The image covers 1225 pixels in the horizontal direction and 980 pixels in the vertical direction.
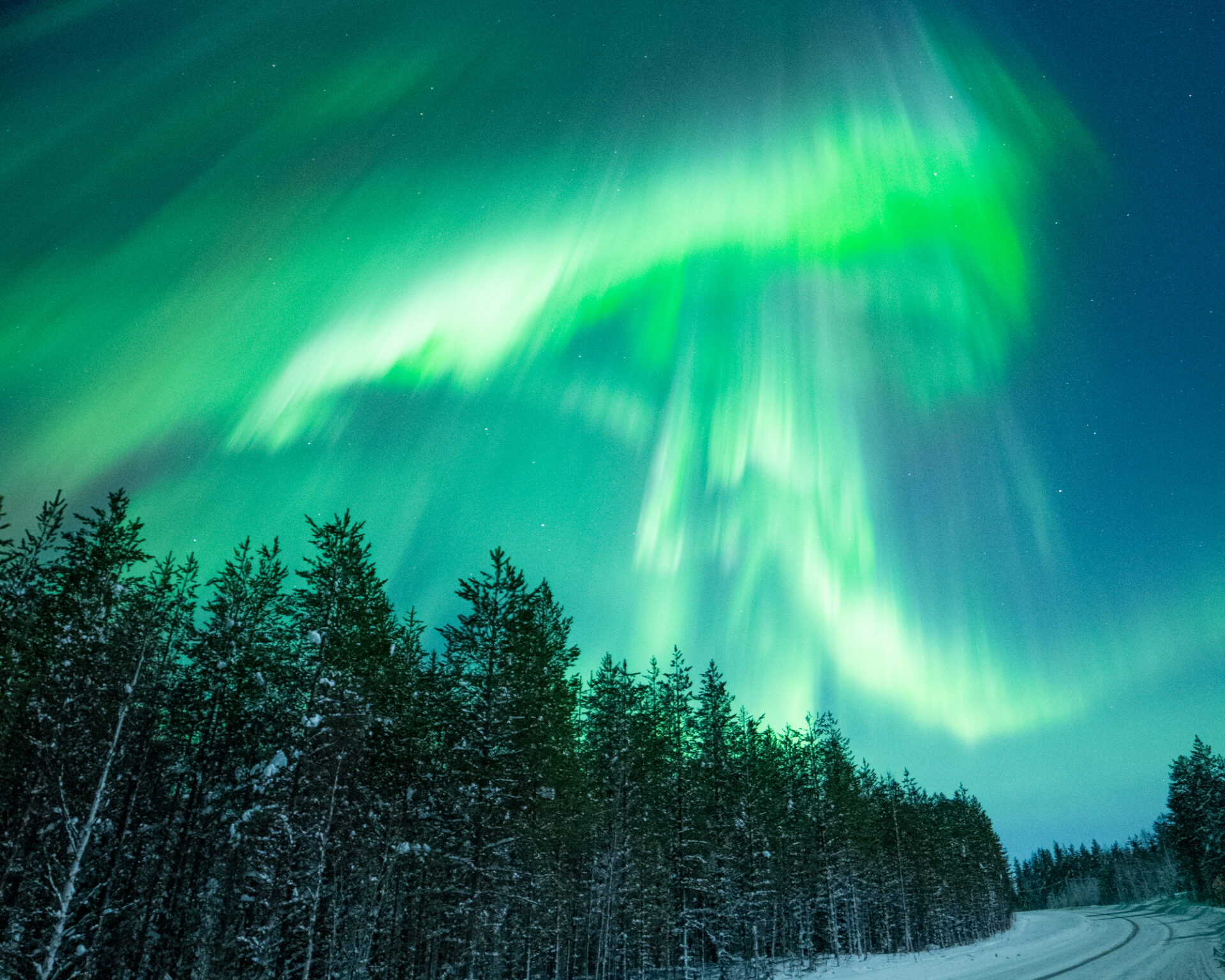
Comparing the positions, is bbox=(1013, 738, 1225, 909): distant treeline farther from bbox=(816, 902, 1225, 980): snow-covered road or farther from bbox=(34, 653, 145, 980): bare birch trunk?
bbox=(34, 653, 145, 980): bare birch trunk

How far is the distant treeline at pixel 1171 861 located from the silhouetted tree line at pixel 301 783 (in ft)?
235

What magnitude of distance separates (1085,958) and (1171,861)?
14940 centimetres

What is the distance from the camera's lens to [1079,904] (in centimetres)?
17100

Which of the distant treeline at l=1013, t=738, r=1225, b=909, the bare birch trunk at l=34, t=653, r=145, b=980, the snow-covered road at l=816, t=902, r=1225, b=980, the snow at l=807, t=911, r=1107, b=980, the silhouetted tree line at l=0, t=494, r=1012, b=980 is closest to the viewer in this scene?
the bare birch trunk at l=34, t=653, r=145, b=980

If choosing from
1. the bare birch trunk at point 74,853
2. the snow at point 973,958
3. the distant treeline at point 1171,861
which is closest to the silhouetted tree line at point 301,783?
the bare birch trunk at point 74,853

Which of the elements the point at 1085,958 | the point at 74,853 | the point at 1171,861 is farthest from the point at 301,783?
the point at 1171,861

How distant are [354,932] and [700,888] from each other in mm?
15834

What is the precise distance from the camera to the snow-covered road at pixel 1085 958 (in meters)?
30.6

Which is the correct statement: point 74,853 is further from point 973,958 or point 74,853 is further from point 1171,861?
point 1171,861

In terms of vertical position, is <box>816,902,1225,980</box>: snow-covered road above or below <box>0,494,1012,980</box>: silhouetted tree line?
below

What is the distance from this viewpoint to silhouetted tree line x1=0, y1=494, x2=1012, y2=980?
18844 millimetres

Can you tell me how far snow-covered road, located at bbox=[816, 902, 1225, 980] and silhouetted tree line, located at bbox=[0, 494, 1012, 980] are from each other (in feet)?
30.1

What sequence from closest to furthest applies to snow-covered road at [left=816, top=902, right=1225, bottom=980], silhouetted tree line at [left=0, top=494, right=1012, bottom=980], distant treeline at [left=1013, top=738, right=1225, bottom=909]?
silhouetted tree line at [left=0, top=494, right=1012, bottom=980]
snow-covered road at [left=816, top=902, right=1225, bottom=980]
distant treeline at [left=1013, top=738, right=1225, bottom=909]

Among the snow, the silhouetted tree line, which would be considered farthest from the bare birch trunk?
the snow
